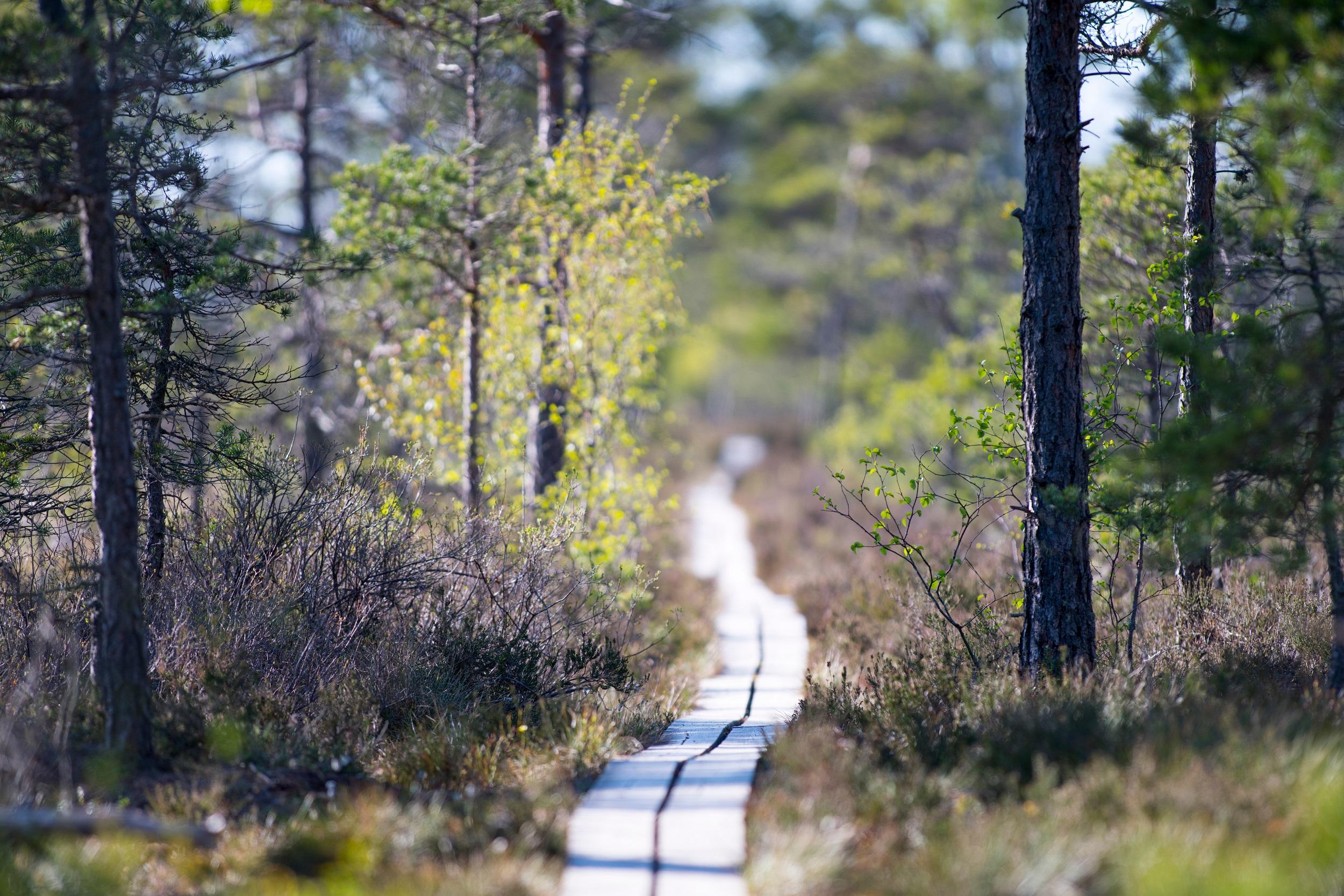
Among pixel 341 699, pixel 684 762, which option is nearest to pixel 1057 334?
pixel 684 762

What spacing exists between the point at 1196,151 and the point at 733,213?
26032 mm

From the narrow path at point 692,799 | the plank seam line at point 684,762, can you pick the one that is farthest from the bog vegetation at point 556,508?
the plank seam line at point 684,762

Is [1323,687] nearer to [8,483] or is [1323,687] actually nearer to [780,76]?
[8,483]

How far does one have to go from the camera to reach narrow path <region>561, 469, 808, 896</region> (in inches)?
183

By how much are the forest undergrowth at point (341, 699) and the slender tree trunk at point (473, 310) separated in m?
1.60

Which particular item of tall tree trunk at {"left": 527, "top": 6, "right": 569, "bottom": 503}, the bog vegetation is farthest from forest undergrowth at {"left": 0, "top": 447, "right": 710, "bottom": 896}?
tall tree trunk at {"left": 527, "top": 6, "right": 569, "bottom": 503}

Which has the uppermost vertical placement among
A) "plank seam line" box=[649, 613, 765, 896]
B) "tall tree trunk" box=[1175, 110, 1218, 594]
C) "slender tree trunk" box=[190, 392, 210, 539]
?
"tall tree trunk" box=[1175, 110, 1218, 594]

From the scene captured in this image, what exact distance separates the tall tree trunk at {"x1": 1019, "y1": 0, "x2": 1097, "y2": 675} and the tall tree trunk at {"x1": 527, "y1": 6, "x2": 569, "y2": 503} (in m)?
5.80

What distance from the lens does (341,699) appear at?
23.3 feet

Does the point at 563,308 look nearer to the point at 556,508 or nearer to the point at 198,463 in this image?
the point at 556,508

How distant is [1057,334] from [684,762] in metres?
3.83

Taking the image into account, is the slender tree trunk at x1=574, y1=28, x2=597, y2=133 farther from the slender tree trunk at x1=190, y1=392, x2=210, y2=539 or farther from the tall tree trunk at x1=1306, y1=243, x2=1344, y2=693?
the tall tree trunk at x1=1306, y1=243, x2=1344, y2=693

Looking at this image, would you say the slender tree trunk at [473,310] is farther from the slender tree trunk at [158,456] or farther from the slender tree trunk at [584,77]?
the slender tree trunk at [158,456]

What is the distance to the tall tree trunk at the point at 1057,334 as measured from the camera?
683 cm
